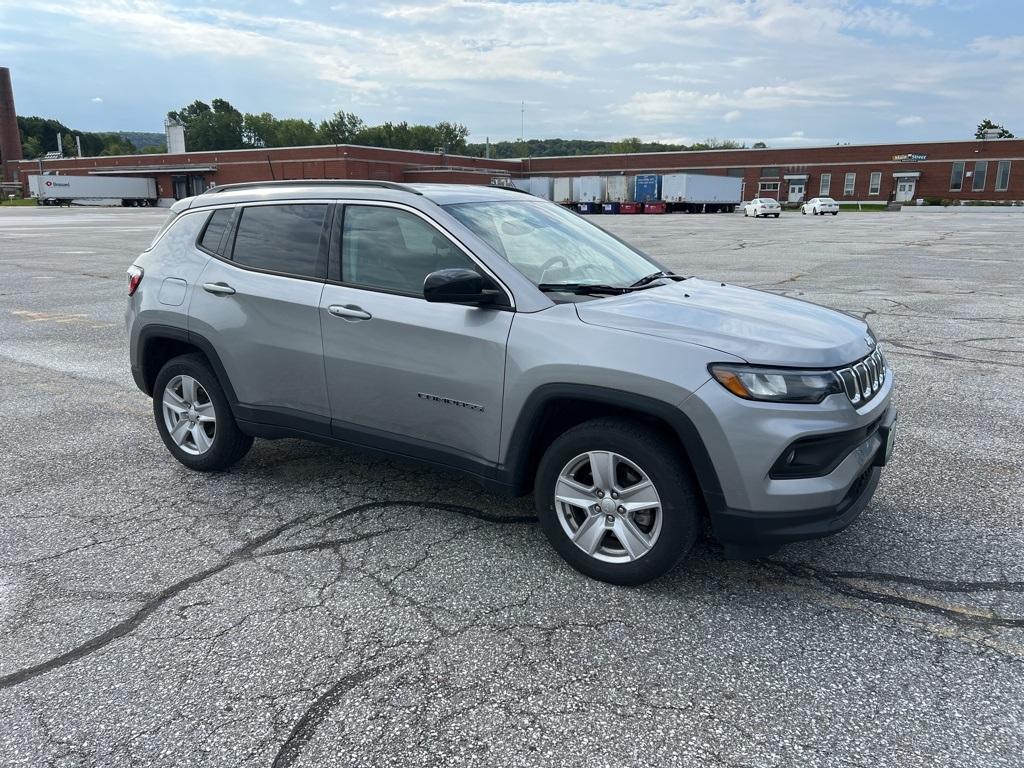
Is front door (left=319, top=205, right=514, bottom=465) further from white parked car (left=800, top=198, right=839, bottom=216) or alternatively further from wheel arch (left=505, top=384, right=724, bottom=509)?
white parked car (left=800, top=198, right=839, bottom=216)

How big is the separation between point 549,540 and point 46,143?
653 ft

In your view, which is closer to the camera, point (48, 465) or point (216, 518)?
point (216, 518)

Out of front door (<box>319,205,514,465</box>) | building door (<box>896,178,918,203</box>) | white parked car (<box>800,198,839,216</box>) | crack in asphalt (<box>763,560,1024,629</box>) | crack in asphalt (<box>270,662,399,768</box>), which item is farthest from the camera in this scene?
building door (<box>896,178,918,203</box>)

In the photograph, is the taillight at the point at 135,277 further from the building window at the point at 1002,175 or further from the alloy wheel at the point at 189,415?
the building window at the point at 1002,175

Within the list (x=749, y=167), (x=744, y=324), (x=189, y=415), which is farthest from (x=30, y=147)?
(x=744, y=324)

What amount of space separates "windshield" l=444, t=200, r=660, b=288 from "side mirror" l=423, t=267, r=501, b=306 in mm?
322

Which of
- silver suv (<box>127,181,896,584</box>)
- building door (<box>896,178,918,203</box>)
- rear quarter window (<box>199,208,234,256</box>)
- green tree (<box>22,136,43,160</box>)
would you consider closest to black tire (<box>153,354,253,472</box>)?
silver suv (<box>127,181,896,584</box>)

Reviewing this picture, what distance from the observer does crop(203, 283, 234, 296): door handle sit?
4.51m

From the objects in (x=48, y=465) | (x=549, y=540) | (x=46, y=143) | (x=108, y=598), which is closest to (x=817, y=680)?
(x=549, y=540)

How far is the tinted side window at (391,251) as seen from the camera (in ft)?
12.8

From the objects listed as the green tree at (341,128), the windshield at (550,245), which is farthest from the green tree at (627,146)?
the windshield at (550,245)

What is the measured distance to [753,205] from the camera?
178 feet

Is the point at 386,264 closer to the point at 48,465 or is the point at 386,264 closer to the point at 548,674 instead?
the point at 548,674

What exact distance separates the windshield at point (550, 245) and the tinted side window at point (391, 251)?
0.19 metres
